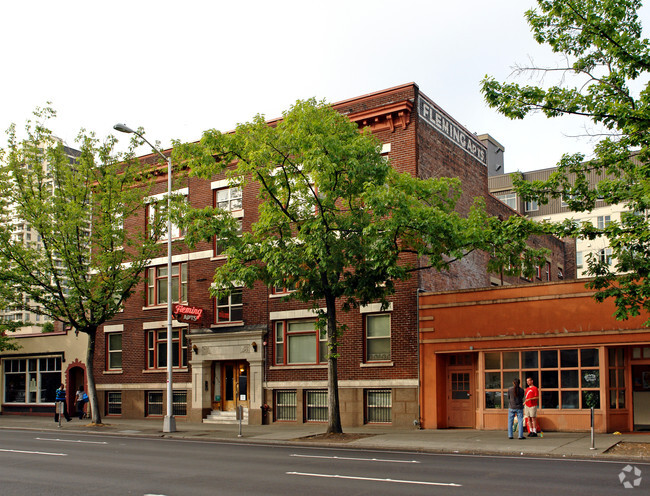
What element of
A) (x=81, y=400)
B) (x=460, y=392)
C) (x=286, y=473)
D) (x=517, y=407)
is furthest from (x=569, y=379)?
(x=81, y=400)

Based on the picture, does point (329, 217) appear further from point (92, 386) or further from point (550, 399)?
point (92, 386)

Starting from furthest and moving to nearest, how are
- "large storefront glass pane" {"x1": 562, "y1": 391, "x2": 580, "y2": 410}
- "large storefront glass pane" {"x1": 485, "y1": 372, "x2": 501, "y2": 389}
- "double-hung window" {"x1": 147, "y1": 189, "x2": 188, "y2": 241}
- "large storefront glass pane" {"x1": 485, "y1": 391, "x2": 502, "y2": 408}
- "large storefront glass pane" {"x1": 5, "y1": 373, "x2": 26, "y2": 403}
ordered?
"large storefront glass pane" {"x1": 5, "y1": 373, "x2": 26, "y2": 403} < "double-hung window" {"x1": 147, "y1": 189, "x2": 188, "y2": 241} < "large storefront glass pane" {"x1": 485, "y1": 372, "x2": 501, "y2": 389} < "large storefront glass pane" {"x1": 485, "y1": 391, "x2": 502, "y2": 408} < "large storefront glass pane" {"x1": 562, "y1": 391, "x2": 580, "y2": 410}

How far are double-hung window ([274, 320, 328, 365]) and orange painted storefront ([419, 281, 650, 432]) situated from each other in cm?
483

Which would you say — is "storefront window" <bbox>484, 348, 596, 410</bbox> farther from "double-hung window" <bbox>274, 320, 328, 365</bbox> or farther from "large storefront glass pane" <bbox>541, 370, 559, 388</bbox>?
"double-hung window" <bbox>274, 320, 328, 365</bbox>

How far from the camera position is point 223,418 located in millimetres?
30062

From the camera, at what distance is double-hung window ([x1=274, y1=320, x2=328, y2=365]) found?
2822 centimetres

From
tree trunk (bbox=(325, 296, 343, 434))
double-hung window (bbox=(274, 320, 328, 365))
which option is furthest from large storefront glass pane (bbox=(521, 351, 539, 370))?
double-hung window (bbox=(274, 320, 328, 365))

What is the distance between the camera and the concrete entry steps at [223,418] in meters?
29.7

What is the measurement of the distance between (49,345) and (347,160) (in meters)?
25.2

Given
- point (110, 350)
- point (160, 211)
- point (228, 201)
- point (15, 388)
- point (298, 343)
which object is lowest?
point (15, 388)

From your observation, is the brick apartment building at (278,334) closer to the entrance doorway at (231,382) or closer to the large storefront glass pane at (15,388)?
the entrance doorway at (231,382)

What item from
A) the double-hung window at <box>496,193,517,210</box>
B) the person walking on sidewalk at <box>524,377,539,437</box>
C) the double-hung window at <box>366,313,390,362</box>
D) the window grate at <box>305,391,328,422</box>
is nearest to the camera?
the person walking on sidewalk at <box>524,377,539,437</box>

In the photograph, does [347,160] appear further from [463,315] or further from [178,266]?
[178,266]

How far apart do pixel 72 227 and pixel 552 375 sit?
18.8 metres
